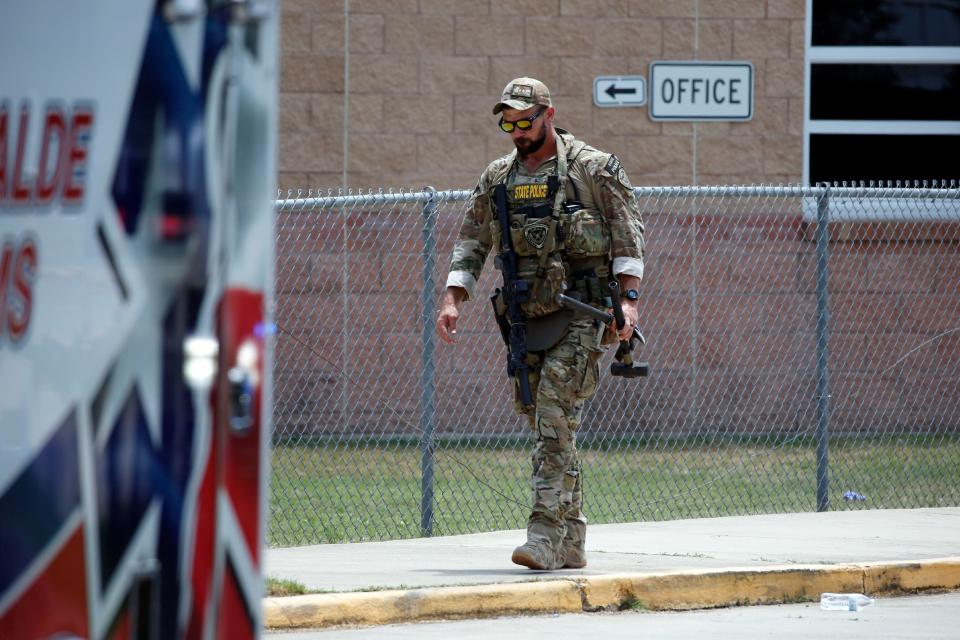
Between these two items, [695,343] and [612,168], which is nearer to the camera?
[612,168]

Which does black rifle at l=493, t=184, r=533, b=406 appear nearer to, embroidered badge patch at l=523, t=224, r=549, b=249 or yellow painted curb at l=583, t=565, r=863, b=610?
embroidered badge patch at l=523, t=224, r=549, b=249

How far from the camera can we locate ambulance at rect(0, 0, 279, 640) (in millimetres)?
3393

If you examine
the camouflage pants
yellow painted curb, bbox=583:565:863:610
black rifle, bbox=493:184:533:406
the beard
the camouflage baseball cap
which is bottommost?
yellow painted curb, bbox=583:565:863:610

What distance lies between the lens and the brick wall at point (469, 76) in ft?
45.7

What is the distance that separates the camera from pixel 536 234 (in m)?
7.53

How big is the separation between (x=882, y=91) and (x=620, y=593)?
28.3 feet

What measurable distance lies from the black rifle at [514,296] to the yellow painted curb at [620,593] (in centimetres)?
94

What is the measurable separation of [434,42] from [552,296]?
6.85 m

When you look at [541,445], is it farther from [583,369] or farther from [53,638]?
[53,638]

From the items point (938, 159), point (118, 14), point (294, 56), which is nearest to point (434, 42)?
point (294, 56)

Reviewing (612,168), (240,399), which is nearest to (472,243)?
(612,168)

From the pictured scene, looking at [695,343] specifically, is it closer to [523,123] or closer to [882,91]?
[882,91]

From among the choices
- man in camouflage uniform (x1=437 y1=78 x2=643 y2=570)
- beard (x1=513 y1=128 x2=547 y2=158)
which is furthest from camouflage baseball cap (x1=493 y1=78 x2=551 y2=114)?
beard (x1=513 y1=128 x2=547 y2=158)

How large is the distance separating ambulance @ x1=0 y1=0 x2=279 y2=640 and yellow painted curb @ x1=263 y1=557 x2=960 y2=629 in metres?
3.33
